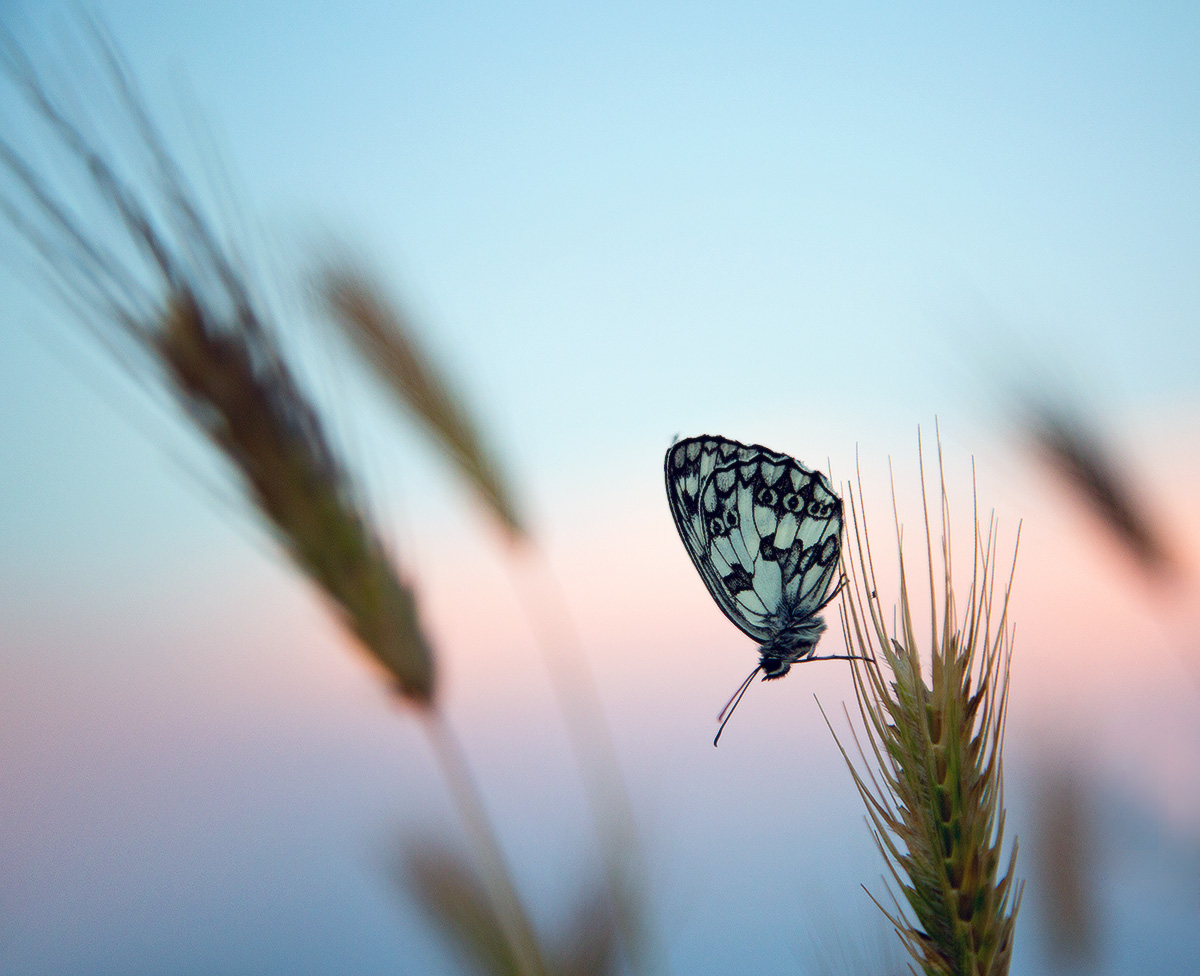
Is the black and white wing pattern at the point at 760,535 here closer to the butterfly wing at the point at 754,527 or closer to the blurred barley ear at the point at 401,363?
the butterfly wing at the point at 754,527

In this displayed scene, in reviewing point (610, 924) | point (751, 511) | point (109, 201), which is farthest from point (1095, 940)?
point (109, 201)

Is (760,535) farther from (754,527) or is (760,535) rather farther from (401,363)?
(401,363)

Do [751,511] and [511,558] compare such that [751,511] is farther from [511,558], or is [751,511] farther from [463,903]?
[463,903]

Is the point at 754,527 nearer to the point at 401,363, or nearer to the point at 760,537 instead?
the point at 760,537

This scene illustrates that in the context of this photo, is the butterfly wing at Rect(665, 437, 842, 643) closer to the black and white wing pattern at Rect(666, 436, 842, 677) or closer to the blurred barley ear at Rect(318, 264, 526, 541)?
the black and white wing pattern at Rect(666, 436, 842, 677)

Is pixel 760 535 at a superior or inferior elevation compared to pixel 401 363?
inferior

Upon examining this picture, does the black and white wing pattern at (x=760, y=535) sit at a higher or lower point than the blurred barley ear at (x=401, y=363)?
lower

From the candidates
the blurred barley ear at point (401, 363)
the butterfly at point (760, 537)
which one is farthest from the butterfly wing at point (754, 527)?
the blurred barley ear at point (401, 363)

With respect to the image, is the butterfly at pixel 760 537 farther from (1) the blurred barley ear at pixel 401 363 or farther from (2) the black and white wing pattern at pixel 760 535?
(1) the blurred barley ear at pixel 401 363

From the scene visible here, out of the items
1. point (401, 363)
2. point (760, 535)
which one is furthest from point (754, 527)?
point (401, 363)
